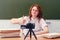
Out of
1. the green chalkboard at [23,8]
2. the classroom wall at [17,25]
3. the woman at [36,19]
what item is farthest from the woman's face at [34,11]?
the classroom wall at [17,25]

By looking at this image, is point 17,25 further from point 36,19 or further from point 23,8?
point 36,19

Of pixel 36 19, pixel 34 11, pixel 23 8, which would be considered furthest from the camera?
pixel 23 8

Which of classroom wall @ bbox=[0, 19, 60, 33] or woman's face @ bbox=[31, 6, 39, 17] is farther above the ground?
woman's face @ bbox=[31, 6, 39, 17]

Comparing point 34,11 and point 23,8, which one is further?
point 23,8

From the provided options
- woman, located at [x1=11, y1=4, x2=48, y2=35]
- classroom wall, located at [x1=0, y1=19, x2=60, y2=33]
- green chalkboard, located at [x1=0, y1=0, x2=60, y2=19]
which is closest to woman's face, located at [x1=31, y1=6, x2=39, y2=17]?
woman, located at [x1=11, y1=4, x2=48, y2=35]

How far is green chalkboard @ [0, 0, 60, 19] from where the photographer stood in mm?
3395

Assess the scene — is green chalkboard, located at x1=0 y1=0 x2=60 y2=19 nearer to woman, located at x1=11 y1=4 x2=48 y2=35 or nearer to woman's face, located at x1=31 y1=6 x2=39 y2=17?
woman, located at x1=11 y1=4 x2=48 y2=35

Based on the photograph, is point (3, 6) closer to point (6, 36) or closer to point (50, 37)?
point (6, 36)

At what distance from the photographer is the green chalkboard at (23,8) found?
3395 millimetres

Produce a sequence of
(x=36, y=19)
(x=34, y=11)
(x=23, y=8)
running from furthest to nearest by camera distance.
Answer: (x=23, y=8), (x=36, y=19), (x=34, y=11)

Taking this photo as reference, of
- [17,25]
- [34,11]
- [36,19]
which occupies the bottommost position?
[17,25]

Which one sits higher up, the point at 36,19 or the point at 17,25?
the point at 36,19

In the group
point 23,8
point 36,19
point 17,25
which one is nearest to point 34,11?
point 36,19

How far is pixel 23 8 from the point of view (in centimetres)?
345
